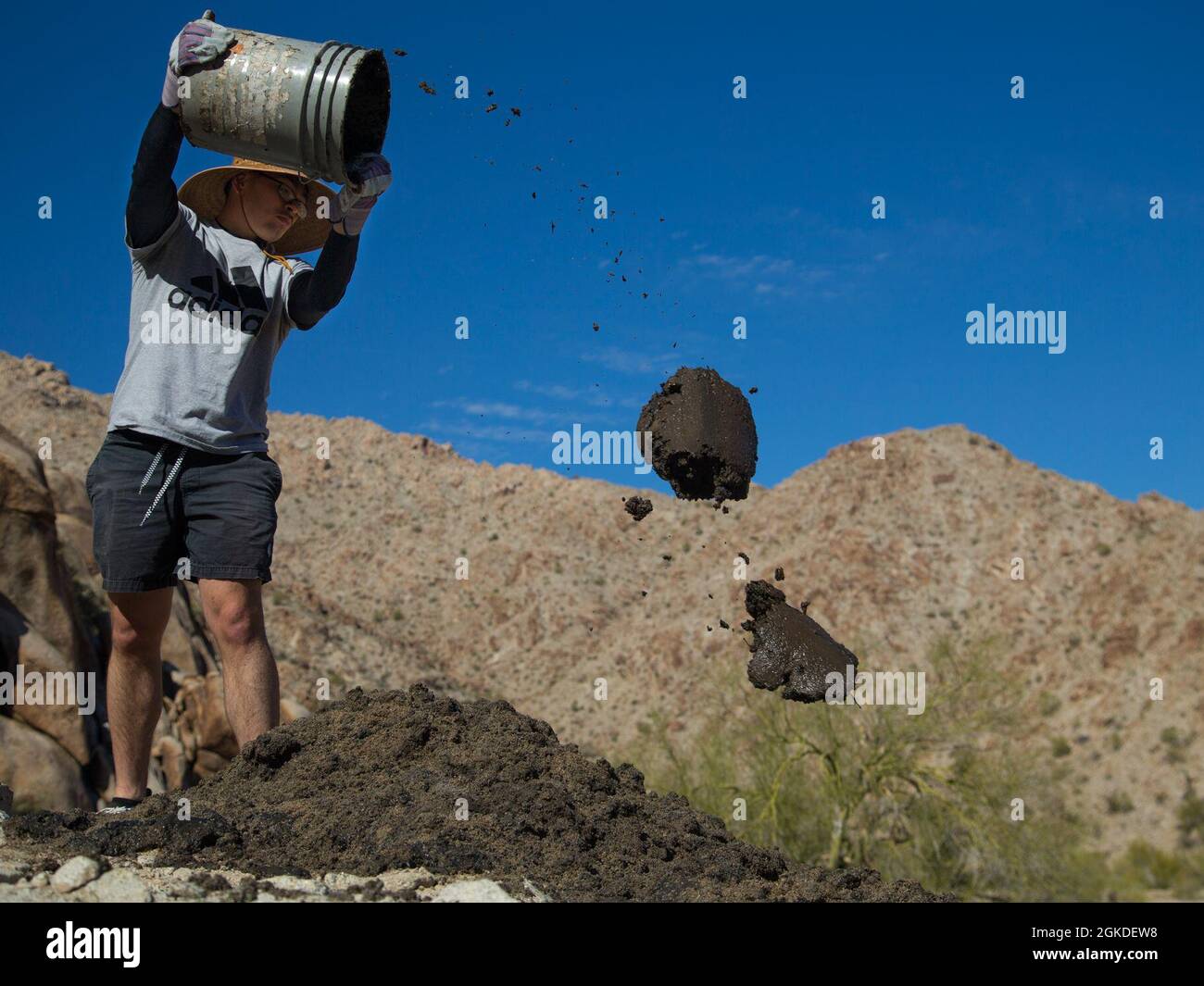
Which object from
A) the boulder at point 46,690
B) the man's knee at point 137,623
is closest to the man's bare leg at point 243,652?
the man's knee at point 137,623

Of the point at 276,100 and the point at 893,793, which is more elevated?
the point at 276,100

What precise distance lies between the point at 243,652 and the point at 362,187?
1.79 m

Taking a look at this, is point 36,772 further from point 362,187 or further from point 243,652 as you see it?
point 362,187

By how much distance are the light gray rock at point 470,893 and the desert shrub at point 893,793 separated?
1370 cm

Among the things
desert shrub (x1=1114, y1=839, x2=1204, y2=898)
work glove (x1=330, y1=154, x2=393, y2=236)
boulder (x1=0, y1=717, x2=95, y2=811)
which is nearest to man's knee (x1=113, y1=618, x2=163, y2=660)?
work glove (x1=330, y1=154, x2=393, y2=236)

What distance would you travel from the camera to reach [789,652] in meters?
5.46

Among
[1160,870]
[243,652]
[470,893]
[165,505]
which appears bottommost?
[1160,870]

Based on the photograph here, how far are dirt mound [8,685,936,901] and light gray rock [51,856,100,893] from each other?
25 cm

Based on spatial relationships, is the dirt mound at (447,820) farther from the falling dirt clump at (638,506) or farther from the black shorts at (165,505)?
the falling dirt clump at (638,506)

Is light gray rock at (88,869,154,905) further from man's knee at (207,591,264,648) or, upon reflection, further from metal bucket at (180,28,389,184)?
metal bucket at (180,28,389,184)

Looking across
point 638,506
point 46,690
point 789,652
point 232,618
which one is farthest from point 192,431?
point 46,690

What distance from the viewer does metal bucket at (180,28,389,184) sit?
4145mm
